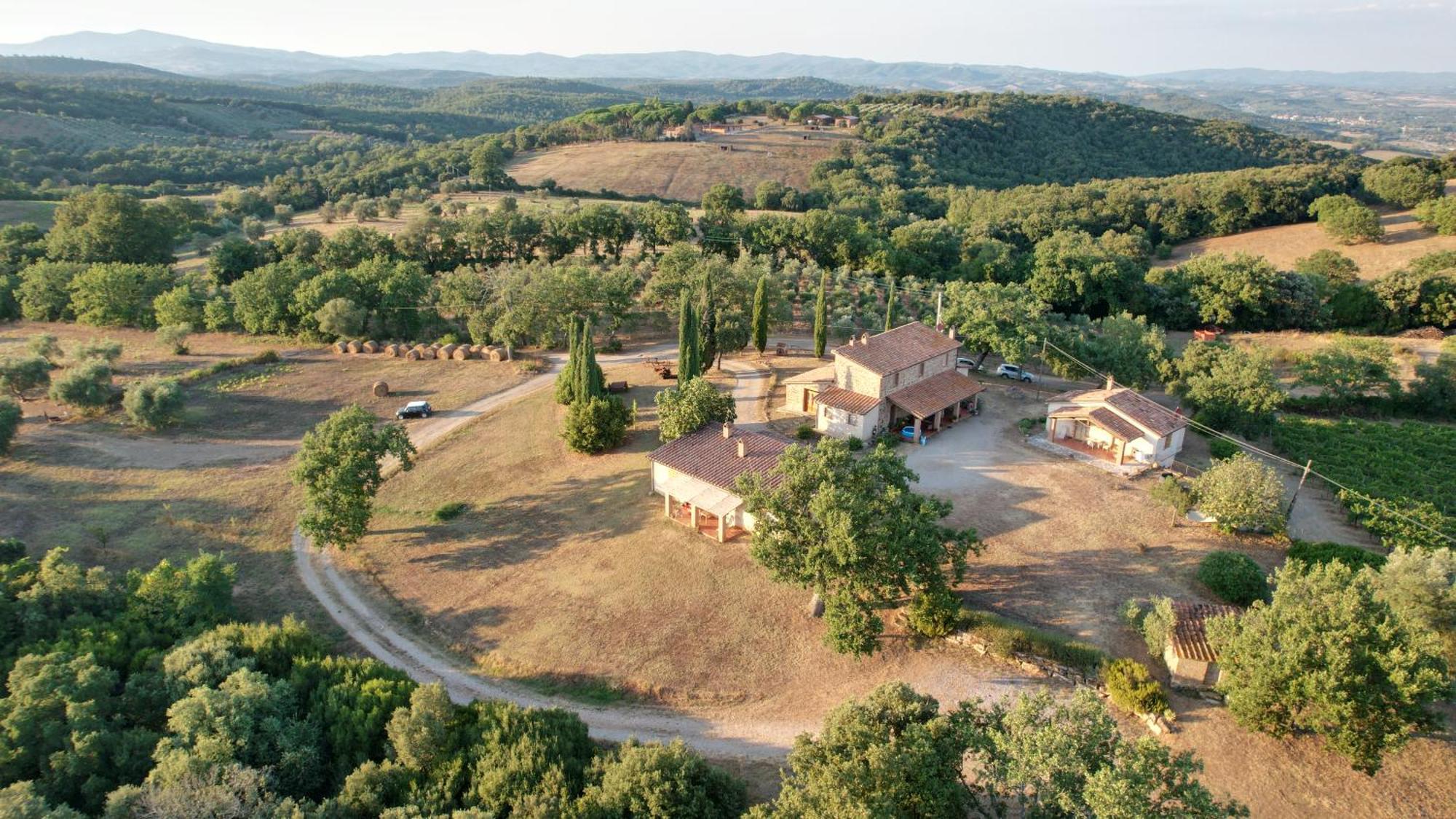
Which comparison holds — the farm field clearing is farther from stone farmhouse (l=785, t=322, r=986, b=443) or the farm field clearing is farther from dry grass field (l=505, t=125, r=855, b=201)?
stone farmhouse (l=785, t=322, r=986, b=443)

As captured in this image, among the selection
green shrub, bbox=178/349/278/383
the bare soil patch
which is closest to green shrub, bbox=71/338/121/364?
green shrub, bbox=178/349/278/383

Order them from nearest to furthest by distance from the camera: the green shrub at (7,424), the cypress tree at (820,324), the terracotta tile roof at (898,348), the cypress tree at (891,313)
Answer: the green shrub at (7,424), the terracotta tile roof at (898,348), the cypress tree at (891,313), the cypress tree at (820,324)

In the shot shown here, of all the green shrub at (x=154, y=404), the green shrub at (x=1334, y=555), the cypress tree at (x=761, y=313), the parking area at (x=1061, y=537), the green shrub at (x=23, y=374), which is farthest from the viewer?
the cypress tree at (x=761, y=313)

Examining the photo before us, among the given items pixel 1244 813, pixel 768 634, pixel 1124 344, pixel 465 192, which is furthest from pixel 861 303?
pixel 465 192

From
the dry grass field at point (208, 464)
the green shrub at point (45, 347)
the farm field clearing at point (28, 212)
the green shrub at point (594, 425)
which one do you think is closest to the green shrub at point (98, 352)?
the dry grass field at point (208, 464)

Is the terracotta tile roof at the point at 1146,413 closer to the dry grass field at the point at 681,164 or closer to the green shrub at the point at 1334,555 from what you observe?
the green shrub at the point at 1334,555

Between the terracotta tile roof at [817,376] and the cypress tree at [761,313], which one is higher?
the cypress tree at [761,313]

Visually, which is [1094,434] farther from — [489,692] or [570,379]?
[489,692]
